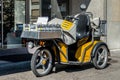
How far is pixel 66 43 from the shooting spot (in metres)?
8.47

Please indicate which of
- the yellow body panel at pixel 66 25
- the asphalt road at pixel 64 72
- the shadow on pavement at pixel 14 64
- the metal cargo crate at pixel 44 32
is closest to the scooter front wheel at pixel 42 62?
the asphalt road at pixel 64 72

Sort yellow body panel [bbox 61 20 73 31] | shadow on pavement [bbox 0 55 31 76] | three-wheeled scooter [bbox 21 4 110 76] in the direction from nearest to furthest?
three-wheeled scooter [bbox 21 4 110 76] → yellow body panel [bbox 61 20 73 31] → shadow on pavement [bbox 0 55 31 76]

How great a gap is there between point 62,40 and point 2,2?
4387mm

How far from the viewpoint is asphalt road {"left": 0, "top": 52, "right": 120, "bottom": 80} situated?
8.23 metres

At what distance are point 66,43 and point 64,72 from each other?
86 centimetres

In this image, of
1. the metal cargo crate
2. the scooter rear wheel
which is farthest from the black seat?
the metal cargo crate

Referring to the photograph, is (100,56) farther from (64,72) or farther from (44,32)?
(44,32)

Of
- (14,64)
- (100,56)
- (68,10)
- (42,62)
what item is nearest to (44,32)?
(42,62)

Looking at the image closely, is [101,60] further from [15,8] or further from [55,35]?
[15,8]

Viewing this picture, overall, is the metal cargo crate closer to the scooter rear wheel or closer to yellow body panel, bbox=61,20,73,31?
yellow body panel, bbox=61,20,73,31

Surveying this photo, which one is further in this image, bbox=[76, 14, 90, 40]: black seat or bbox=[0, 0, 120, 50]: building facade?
bbox=[0, 0, 120, 50]: building facade

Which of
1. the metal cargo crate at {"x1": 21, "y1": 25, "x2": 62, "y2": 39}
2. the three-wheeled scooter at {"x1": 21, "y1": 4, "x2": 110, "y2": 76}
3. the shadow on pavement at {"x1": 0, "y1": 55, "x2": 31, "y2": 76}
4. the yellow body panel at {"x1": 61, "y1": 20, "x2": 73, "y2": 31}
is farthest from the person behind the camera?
the shadow on pavement at {"x1": 0, "y1": 55, "x2": 31, "y2": 76}

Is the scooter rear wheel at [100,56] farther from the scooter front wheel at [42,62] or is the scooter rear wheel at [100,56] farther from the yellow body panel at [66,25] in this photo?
the scooter front wheel at [42,62]

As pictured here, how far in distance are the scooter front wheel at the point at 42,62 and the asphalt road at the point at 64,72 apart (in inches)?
5.7
